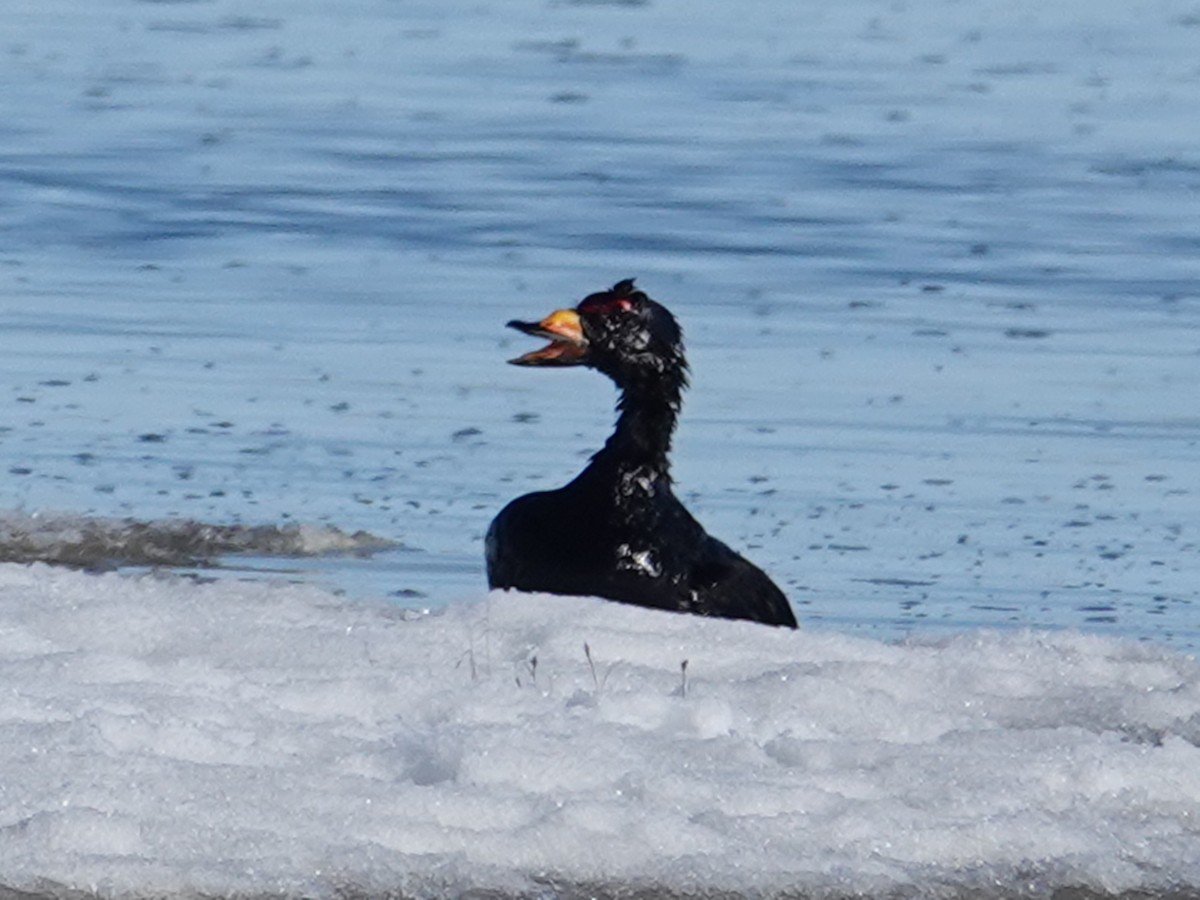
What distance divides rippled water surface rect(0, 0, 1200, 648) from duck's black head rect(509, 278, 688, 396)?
824 mm

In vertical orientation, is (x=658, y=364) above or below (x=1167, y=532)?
above

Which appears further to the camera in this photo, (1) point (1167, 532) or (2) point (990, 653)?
(1) point (1167, 532)

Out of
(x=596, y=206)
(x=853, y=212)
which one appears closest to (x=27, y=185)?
(x=596, y=206)

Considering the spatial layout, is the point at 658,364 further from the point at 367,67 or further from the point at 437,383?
the point at 367,67

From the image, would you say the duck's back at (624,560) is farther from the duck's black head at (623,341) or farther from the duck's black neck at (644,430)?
the duck's black head at (623,341)

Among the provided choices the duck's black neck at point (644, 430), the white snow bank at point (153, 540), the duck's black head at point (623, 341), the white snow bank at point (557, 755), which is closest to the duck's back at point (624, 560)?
the duck's black neck at point (644, 430)

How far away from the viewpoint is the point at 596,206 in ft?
50.0

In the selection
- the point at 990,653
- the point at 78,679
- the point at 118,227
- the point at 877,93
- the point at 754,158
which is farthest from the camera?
the point at 877,93

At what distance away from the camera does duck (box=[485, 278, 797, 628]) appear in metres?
7.75

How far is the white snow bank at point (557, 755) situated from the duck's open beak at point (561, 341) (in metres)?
1.84

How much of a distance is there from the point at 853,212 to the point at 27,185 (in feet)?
12.9

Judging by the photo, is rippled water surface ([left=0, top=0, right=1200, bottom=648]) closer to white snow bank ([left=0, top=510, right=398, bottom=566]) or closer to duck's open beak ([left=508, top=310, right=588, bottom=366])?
white snow bank ([left=0, top=510, right=398, bottom=566])

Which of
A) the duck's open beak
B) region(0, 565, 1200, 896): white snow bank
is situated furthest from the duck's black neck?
region(0, 565, 1200, 896): white snow bank

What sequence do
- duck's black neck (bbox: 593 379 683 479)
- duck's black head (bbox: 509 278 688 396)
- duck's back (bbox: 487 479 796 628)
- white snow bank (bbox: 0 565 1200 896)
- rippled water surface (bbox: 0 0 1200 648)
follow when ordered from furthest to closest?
rippled water surface (bbox: 0 0 1200 648) → duck's black head (bbox: 509 278 688 396) → duck's black neck (bbox: 593 379 683 479) → duck's back (bbox: 487 479 796 628) → white snow bank (bbox: 0 565 1200 896)
